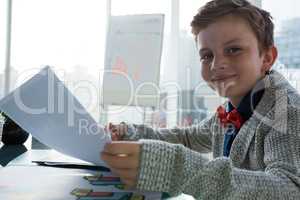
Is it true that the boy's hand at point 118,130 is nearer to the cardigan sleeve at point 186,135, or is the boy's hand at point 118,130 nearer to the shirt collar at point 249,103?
the cardigan sleeve at point 186,135

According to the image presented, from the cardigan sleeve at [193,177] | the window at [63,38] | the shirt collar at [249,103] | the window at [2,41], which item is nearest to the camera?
the cardigan sleeve at [193,177]

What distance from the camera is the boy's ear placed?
0.75 metres

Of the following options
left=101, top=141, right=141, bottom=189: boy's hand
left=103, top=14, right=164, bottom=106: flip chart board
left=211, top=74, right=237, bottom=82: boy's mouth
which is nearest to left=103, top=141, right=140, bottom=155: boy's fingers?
left=101, top=141, right=141, bottom=189: boy's hand

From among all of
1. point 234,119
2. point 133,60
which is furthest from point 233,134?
point 133,60

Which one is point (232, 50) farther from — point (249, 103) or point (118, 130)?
point (118, 130)

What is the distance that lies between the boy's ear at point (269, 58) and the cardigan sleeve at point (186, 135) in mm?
208

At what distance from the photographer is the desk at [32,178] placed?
473 millimetres

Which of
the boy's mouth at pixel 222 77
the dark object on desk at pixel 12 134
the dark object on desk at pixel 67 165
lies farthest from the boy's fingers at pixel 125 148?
the dark object on desk at pixel 12 134

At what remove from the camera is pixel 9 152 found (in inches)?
33.9

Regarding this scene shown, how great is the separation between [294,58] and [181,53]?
66 cm

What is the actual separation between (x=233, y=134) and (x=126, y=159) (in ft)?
1.15

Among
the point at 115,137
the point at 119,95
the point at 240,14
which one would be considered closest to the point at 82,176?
the point at 115,137

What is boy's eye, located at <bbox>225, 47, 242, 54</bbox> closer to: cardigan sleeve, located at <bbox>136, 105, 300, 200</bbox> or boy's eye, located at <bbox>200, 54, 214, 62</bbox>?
boy's eye, located at <bbox>200, 54, 214, 62</bbox>

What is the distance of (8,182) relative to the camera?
1.74 feet
